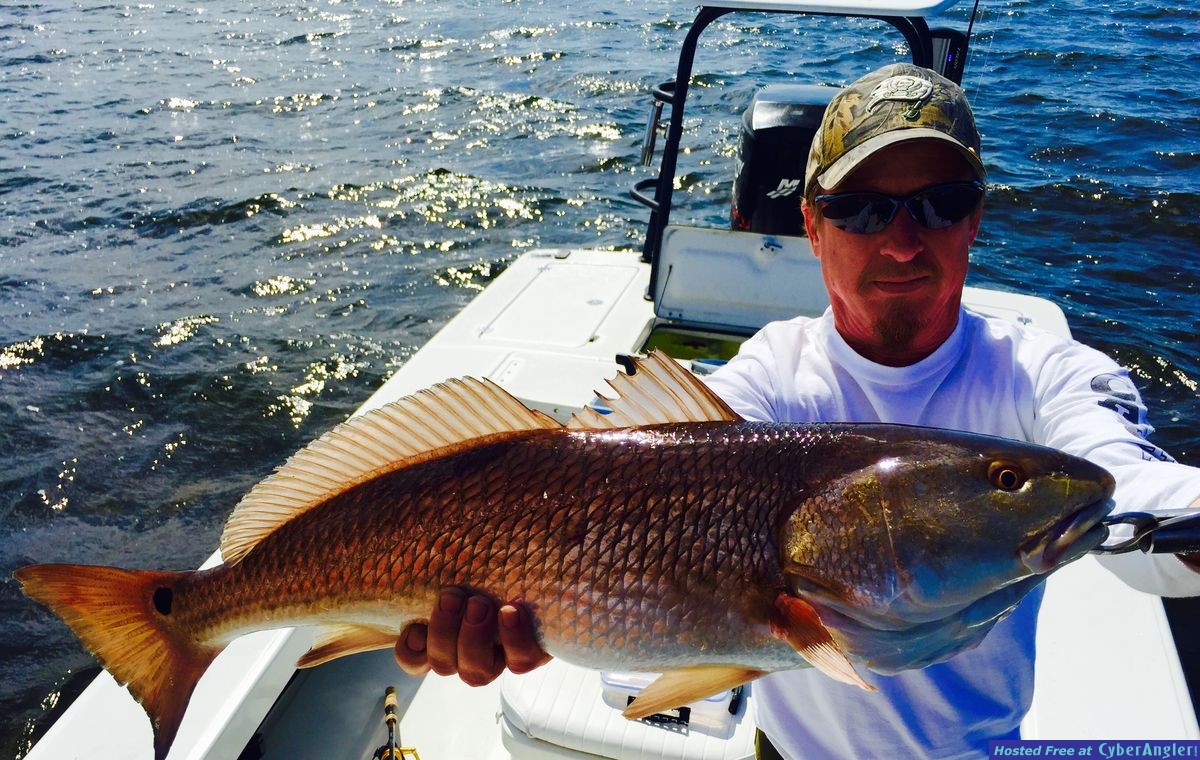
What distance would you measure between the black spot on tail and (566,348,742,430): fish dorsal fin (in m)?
1.03

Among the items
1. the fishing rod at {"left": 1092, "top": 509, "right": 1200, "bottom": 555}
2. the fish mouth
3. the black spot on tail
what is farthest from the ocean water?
the fishing rod at {"left": 1092, "top": 509, "right": 1200, "bottom": 555}

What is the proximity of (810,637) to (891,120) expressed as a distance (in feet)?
3.95

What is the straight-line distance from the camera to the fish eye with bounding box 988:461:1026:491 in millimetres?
1553

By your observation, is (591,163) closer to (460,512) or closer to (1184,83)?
(1184,83)

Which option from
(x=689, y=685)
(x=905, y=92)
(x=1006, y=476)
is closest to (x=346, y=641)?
(x=689, y=685)

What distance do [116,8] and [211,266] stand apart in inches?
755

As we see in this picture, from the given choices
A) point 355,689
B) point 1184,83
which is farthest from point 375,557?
point 1184,83

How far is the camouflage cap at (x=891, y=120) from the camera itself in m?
1.97

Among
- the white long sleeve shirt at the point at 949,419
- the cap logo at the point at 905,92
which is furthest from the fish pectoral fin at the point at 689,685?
the cap logo at the point at 905,92

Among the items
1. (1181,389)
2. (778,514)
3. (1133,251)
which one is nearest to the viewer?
(778,514)

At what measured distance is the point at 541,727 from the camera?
2.84m

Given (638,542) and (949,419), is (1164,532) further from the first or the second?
(638,542)

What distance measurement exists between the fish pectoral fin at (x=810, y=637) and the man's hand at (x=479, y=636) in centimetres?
51

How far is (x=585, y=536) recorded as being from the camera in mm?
1705
